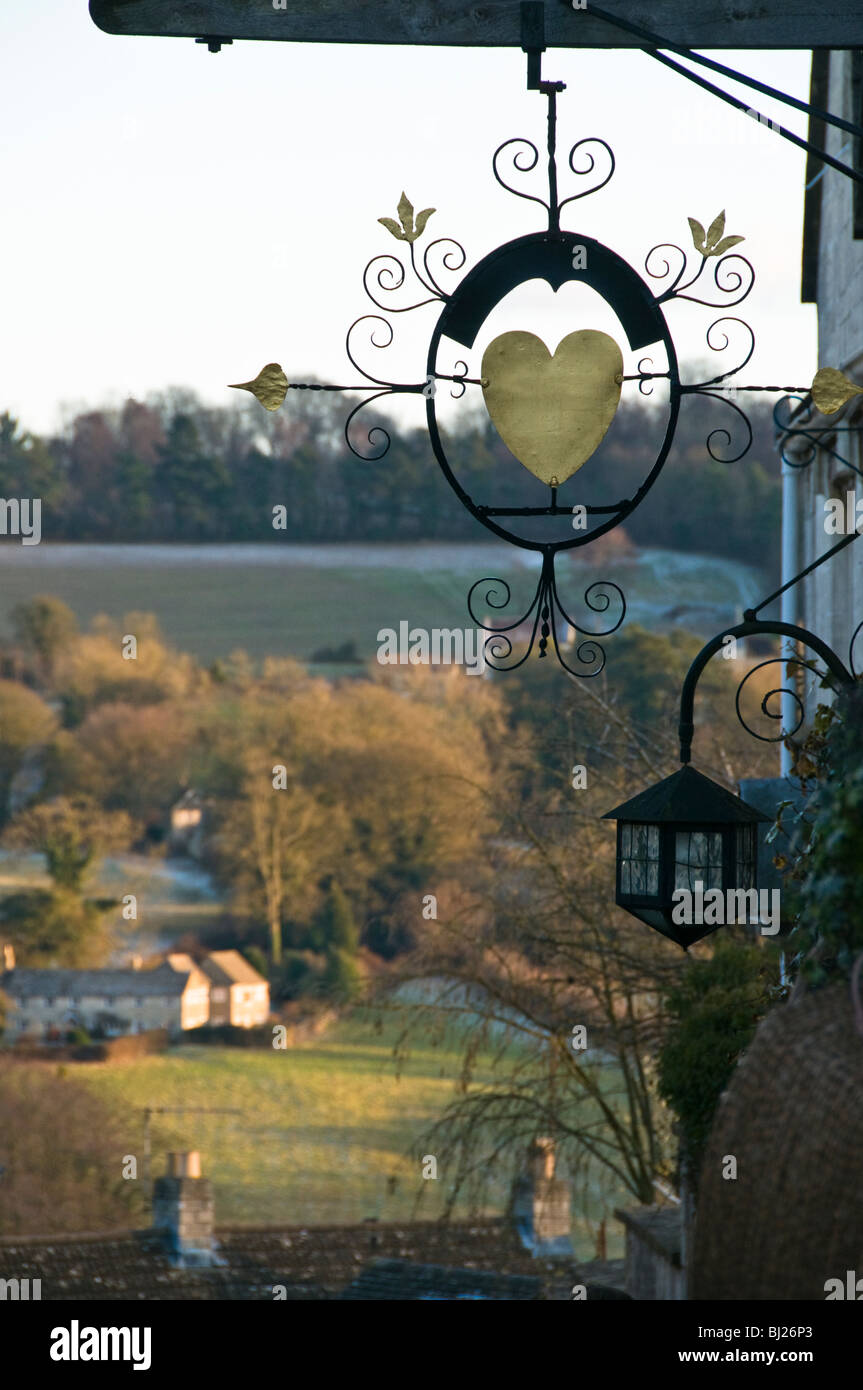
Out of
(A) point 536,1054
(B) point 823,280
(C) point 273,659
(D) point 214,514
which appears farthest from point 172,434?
(B) point 823,280

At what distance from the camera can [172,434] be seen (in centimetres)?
5347

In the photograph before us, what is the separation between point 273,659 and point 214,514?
735 cm

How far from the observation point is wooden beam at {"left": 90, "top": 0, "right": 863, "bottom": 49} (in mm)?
3572

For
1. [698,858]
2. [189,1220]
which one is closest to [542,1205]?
[189,1220]

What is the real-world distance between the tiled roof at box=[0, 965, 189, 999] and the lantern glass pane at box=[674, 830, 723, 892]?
1512 inches

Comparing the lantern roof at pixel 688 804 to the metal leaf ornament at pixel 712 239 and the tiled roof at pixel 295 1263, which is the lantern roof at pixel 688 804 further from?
the tiled roof at pixel 295 1263

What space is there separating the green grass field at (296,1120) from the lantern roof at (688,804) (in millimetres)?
24608

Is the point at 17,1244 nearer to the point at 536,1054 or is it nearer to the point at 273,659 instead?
the point at 536,1054

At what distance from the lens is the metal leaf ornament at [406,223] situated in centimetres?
358

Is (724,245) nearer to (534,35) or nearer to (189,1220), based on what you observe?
(534,35)

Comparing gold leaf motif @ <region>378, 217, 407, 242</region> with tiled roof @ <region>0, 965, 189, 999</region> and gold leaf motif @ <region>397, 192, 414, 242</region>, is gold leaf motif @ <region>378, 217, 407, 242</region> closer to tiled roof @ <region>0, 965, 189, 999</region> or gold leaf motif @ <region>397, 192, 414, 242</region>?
gold leaf motif @ <region>397, 192, 414, 242</region>

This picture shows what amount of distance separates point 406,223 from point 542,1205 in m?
16.1

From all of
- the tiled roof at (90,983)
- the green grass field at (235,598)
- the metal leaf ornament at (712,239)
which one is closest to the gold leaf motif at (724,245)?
the metal leaf ornament at (712,239)

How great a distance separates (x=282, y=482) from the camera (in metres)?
52.4
